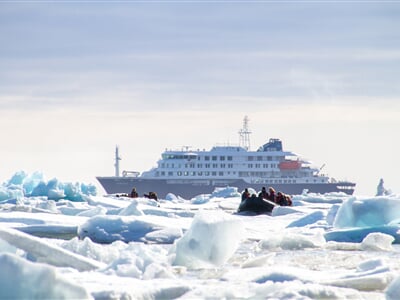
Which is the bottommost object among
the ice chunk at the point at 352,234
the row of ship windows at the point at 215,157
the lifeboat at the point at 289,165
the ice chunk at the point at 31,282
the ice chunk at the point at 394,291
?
the ice chunk at the point at 394,291

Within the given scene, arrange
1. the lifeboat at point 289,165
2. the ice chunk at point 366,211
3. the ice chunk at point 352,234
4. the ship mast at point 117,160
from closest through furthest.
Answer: the ice chunk at point 352,234, the ice chunk at point 366,211, the lifeboat at point 289,165, the ship mast at point 117,160

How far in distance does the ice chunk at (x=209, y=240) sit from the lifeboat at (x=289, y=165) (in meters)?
70.9

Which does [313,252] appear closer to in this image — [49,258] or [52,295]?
[49,258]

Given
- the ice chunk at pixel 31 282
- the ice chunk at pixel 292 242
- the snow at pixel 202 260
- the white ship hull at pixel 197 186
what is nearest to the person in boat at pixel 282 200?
the snow at pixel 202 260

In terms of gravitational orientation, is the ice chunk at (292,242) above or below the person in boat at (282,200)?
below

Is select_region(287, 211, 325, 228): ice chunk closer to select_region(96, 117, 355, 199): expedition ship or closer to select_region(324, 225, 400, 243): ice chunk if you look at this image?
select_region(324, 225, 400, 243): ice chunk

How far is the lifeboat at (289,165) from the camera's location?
7975cm

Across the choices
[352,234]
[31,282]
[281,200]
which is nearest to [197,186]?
[281,200]

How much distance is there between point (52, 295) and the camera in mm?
5539

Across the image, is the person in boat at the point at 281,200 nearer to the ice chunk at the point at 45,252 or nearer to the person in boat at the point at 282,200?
the person in boat at the point at 282,200

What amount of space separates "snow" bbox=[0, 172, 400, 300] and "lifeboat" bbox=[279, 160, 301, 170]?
64.9 m

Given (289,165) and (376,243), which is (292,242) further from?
(289,165)

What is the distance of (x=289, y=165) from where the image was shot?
263ft

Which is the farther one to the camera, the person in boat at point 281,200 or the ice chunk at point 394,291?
the person in boat at point 281,200
